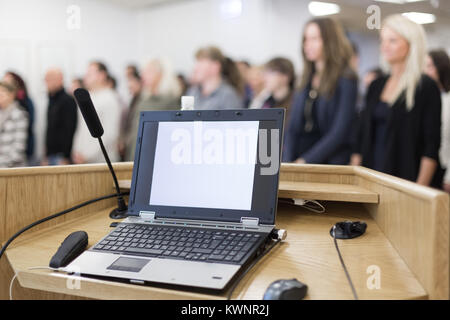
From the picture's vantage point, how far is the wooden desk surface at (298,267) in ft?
1.85

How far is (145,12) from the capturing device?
478 cm

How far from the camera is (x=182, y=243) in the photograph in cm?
70

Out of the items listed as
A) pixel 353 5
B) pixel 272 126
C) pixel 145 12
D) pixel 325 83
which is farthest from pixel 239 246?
pixel 145 12

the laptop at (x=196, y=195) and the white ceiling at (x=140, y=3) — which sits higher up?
the white ceiling at (x=140, y=3)

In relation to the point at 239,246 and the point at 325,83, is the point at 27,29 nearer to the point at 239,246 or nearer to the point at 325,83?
the point at 325,83

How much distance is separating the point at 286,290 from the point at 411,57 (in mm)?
1678

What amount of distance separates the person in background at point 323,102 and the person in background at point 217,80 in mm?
494

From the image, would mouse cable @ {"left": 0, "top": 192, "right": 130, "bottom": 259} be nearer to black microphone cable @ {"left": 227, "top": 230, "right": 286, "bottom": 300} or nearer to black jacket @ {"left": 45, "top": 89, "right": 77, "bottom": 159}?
black microphone cable @ {"left": 227, "top": 230, "right": 286, "bottom": 300}

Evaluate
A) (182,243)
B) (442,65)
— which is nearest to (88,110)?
(182,243)

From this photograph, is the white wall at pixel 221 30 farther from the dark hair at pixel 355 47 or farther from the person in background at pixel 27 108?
the person in background at pixel 27 108

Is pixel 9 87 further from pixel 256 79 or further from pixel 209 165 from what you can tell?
pixel 209 165

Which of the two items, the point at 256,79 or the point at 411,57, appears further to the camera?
the point at 256,79

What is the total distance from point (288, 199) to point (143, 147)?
0.35 metres

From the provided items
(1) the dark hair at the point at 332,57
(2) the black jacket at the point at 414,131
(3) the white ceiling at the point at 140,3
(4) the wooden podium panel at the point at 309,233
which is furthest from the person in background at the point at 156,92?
(4) the wooden podium panel at the point at 309,233
